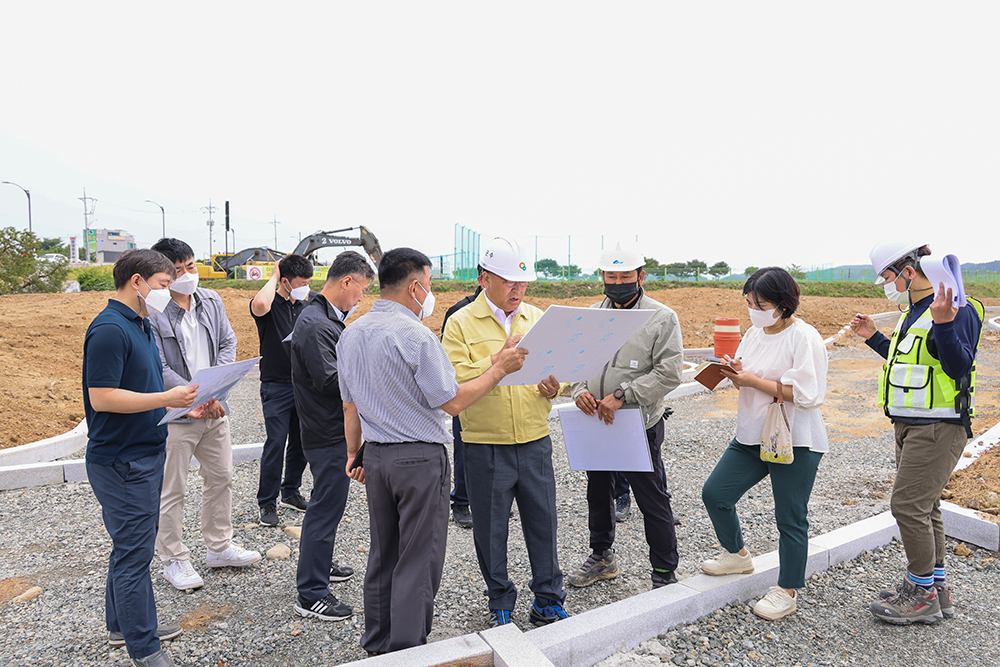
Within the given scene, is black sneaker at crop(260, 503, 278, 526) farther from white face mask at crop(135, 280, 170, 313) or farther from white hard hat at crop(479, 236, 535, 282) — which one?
white hard hat at crop(479, 236, 535, 282)

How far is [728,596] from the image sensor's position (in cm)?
355

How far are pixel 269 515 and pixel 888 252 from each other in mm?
4752

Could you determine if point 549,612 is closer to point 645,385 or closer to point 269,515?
point 645,385

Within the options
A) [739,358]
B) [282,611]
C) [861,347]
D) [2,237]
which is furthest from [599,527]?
[2,237]

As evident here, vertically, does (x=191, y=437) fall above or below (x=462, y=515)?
above

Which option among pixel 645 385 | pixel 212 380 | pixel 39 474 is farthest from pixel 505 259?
pixel 39 474

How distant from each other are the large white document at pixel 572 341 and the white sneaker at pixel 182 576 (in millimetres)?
2571

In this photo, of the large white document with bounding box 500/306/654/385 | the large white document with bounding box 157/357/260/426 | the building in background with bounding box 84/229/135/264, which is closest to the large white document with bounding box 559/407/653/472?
the large white document with bounding box 500/306/654/385

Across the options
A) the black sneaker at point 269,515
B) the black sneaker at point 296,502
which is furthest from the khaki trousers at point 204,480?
the black sneaker at point 296,502

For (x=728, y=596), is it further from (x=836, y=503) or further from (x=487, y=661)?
(x=836, y=503)

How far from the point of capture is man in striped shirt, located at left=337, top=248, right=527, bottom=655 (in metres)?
2.62

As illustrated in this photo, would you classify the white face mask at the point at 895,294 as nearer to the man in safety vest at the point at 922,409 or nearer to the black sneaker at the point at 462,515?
the man in safety vest at the point at 922,409

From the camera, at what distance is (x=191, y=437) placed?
391 cm

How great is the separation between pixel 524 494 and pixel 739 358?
5.14ft
